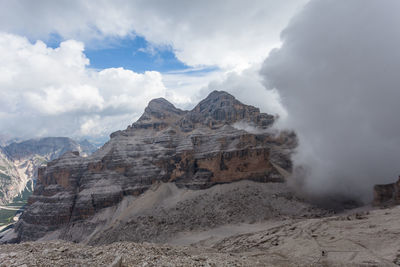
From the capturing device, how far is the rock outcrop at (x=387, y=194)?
155 ft

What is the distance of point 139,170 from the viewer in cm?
8288

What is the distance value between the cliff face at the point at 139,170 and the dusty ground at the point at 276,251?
4125cm

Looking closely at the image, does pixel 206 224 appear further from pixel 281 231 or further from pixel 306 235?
pixel 306 235

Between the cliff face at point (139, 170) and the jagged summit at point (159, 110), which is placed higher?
the jagged summit at point (159, 110)

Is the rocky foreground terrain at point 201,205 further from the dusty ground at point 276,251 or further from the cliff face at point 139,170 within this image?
the cliff face at point 139,170

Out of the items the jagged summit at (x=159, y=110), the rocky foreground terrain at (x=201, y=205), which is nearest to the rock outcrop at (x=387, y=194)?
the rocky foreground terrain at (x=201, y=205)

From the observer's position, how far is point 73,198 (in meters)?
74.9

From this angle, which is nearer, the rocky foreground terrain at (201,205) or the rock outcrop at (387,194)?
the rocky foreground terrain at (201,205)

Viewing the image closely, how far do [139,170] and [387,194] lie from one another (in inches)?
2807

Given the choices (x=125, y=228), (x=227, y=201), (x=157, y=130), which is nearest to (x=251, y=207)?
(x=227, y=201)

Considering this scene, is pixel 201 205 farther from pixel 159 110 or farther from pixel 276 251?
pixel 159 110

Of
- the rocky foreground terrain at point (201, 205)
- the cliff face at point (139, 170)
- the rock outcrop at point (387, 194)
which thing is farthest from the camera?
the cliff face at point (139, 170)

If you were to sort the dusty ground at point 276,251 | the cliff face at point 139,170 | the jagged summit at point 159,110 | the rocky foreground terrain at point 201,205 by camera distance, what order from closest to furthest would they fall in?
1. the dusty ground at point 276,251
2. the rocky foreground terrain at point 201,205
3. the cliff face at point 139,170
4. the jagged summit at point 159,110

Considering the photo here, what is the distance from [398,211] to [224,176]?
48.6 m
